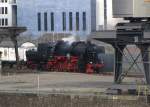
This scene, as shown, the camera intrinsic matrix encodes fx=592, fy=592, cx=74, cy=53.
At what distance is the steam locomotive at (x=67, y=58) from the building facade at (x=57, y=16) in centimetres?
8273

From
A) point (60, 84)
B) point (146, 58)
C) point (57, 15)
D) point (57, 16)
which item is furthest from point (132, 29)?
point (57, 15)

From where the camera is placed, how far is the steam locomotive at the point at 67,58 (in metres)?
63.6

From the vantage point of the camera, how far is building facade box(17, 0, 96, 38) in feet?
502

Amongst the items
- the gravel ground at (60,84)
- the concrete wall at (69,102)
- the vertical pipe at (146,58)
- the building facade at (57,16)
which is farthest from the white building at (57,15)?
the concrete wall at (69,102)

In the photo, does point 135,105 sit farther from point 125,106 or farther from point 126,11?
point 126,11

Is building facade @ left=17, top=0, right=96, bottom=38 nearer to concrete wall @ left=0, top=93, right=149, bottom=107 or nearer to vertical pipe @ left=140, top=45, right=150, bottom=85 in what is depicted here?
vertical pipe @ left=140, top=45, right=150, bottom=85

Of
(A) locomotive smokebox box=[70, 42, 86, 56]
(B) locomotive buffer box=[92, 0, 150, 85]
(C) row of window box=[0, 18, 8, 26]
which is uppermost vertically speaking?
(C) row of window box=[0, 18, 8, 26]

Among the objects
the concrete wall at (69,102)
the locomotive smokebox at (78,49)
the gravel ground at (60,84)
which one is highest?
the locomotive smokebox at (78,49)

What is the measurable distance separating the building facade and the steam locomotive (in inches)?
3257

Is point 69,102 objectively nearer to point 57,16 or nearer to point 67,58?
point 67,58

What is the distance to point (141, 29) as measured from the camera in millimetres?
29406

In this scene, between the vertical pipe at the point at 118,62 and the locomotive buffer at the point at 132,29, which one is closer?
the locomotive buffer at the point at 132,29

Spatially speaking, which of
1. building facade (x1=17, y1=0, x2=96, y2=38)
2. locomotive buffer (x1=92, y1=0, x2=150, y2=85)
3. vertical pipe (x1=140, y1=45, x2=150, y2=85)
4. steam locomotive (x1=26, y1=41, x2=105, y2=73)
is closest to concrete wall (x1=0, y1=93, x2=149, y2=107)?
vertical pipe (x1=140, y1=45, x2=150, y2=85)

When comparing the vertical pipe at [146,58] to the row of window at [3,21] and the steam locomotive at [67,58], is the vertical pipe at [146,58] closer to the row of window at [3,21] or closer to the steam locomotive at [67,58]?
the steam locomotive at [67,58]
